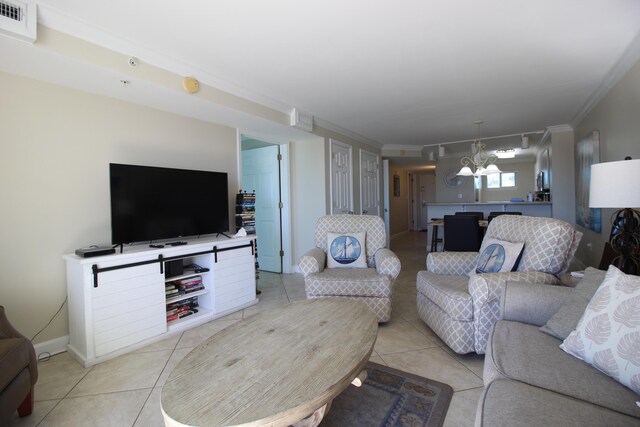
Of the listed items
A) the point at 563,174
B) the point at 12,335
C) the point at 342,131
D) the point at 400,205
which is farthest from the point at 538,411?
the point at 400,205

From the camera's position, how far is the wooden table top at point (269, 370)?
37.0 inches

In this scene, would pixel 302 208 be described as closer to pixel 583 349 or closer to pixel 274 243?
pixel 274 243

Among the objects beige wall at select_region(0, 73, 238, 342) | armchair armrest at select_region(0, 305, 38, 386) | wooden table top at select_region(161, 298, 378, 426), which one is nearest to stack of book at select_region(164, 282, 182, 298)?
beige wall at select_region(0, 73, 238, 342)

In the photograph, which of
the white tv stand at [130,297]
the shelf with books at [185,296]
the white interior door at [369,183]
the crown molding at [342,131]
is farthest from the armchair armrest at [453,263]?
the white interior door at [369,183]

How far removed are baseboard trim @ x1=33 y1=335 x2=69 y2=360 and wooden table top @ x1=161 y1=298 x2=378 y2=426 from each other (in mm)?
1802

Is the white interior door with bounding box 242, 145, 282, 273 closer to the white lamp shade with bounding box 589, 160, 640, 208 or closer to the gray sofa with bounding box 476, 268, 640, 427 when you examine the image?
the gray sofa with bounding box 476, 268, 640, 427

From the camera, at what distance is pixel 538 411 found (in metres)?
0.93

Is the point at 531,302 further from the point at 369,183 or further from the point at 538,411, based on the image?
the point at 369,183

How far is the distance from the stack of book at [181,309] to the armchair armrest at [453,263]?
7.48 ft

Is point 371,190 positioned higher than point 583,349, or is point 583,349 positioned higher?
point 371,190

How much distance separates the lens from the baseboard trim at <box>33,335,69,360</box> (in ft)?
7.38

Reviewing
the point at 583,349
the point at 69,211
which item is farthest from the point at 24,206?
the point at 583,349

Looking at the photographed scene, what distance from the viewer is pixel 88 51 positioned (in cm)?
205

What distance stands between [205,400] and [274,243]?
12.6 feet
